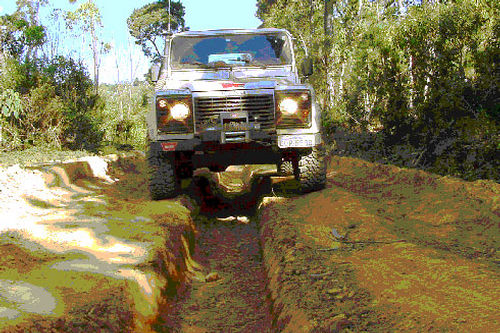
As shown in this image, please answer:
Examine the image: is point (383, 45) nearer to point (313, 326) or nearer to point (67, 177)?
point (67, 177)

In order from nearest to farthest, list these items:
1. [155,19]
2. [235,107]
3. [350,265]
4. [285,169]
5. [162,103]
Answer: [350,265], [162,103], [235,107], [285,169], [155,19]

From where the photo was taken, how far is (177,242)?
4141 mm

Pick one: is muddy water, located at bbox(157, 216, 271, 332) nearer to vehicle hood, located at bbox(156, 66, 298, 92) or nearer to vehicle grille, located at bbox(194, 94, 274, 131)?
vehicle grille, located at bbox(194, 94, 274, 131)

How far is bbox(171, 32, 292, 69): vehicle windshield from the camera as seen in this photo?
20.2 feet

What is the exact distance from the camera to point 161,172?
568 centimetres

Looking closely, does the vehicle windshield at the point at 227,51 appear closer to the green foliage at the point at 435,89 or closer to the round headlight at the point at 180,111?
the round headlight at the point at 180,111

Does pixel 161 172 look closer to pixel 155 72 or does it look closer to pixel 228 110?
pixel 228 110

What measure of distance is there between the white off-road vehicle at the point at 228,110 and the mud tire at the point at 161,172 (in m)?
0.01

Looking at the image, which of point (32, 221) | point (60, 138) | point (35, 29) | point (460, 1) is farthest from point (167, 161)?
point (35, 29)

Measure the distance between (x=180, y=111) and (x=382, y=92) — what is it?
5.30 meters

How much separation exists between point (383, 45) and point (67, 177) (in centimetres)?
668

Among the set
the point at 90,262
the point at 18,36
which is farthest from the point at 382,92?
the point at 18,36

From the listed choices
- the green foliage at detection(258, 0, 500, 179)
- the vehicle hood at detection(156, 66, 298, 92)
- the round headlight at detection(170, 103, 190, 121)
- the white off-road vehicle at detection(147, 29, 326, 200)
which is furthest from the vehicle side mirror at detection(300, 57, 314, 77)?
the green foliage at detection(258, 0, 500, 179)

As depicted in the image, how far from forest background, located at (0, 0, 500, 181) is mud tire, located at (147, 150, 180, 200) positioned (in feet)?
4.19
